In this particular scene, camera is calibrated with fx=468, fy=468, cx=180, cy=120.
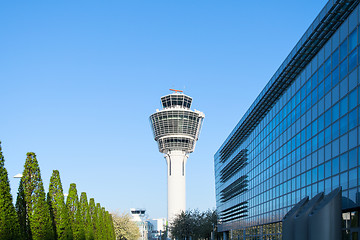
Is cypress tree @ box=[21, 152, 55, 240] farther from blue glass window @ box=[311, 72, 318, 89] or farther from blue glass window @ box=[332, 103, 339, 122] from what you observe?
blue glass window @ box=[311, 72, 318, 89]

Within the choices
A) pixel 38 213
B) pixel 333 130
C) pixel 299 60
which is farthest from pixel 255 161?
pixel 38 213

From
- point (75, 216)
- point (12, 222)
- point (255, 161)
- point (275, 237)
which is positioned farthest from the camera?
point (255, 161)

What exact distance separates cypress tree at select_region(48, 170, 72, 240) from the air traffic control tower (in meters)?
116

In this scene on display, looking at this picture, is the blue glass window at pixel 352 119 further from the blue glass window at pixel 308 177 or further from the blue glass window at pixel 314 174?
the blue glass window at pixel 308 177

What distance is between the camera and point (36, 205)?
3547 cm

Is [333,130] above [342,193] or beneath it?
above

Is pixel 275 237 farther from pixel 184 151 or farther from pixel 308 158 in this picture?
pixel 184 151

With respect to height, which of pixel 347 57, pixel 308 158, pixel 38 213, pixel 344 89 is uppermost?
pixel 347 57

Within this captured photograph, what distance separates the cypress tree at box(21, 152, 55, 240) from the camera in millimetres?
35188

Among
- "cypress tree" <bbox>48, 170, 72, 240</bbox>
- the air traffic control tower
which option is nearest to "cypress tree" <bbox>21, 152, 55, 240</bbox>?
"cypress tree" <bbox>48, 170, 72, 240</bbox>

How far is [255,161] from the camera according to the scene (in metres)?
66.6

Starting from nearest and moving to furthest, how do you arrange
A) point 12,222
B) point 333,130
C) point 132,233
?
point 12,222 → point 333,130 → point 132,233

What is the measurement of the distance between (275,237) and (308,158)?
16.6 metres

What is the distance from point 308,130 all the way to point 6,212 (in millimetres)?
25958
